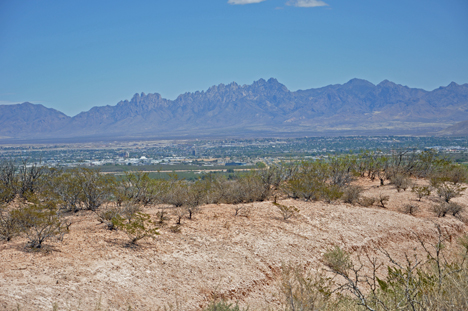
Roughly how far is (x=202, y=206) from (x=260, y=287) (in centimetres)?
608

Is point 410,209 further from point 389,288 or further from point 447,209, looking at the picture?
point 389,288

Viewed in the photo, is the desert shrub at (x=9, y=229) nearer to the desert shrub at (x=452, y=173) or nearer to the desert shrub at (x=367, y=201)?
the desert shrub at (x=367, y=201)

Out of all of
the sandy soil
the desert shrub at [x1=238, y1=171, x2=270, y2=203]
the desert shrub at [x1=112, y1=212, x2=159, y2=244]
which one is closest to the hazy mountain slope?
the desert shrub at [x1=238, y1=171, x2=270, y2=203]

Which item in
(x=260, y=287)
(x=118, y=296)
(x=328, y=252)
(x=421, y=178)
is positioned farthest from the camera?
(x=421, y=178)

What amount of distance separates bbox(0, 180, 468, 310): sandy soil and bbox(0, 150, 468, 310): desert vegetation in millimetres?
259

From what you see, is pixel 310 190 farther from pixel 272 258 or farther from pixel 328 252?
pixel 272 258

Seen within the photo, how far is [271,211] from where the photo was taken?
1392 cm

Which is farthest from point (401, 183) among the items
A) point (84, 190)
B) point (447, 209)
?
point (84, 190)

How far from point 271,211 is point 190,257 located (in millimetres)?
5114

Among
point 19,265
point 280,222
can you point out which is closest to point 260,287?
point 280,222

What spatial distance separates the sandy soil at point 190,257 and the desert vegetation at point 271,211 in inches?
10.2

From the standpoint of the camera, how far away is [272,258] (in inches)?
406

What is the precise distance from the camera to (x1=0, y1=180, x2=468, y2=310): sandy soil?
7.25 m

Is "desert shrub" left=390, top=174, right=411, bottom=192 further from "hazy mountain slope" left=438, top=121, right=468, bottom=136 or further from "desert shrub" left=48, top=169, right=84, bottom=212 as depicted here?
"hazy mountain slope" left=438, top=121, right=468, bottom=136
